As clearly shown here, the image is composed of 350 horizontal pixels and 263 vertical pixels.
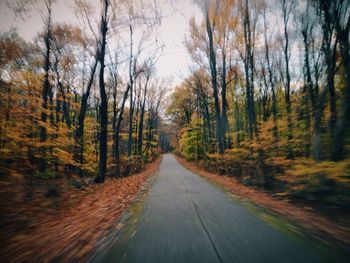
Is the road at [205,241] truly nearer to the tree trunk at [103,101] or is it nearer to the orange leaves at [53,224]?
the orange leaves at [53,224]

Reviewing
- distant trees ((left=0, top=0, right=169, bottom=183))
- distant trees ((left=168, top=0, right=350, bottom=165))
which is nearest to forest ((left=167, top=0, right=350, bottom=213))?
distant trees ((left=168, top=0, right=350, bottom=165))

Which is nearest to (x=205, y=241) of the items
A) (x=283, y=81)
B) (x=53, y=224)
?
(x=53, y=224)

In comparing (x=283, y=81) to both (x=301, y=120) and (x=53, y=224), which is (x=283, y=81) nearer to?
(x=301, y=120)

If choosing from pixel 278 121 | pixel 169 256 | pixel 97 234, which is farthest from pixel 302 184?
pixel 97 234

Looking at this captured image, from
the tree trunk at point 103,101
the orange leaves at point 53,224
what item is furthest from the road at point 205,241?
the tree trunk at point 103,101

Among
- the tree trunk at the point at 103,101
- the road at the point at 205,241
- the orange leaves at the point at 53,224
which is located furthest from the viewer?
the tree trunk at the point at 103,101

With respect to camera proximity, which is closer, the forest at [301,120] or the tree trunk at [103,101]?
the forest at [301,120]

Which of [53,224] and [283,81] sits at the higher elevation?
[283,81]

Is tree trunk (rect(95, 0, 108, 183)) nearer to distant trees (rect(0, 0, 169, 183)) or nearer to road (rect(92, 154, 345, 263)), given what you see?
distant trees (rect(0, 0, 169, 183))

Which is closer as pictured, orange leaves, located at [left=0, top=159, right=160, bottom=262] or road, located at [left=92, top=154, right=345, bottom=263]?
road, located at [left=92, top=154, right=345, bottom=263]

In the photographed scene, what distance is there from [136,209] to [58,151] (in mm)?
4186

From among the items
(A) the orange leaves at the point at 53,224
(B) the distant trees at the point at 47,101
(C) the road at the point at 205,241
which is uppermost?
(B) the distant trees at the point at 47,101

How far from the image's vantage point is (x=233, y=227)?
11.6 ft

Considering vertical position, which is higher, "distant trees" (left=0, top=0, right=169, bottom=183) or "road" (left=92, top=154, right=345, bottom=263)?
"distant trees" (left=0, top=0, right=169, bottom=183)
